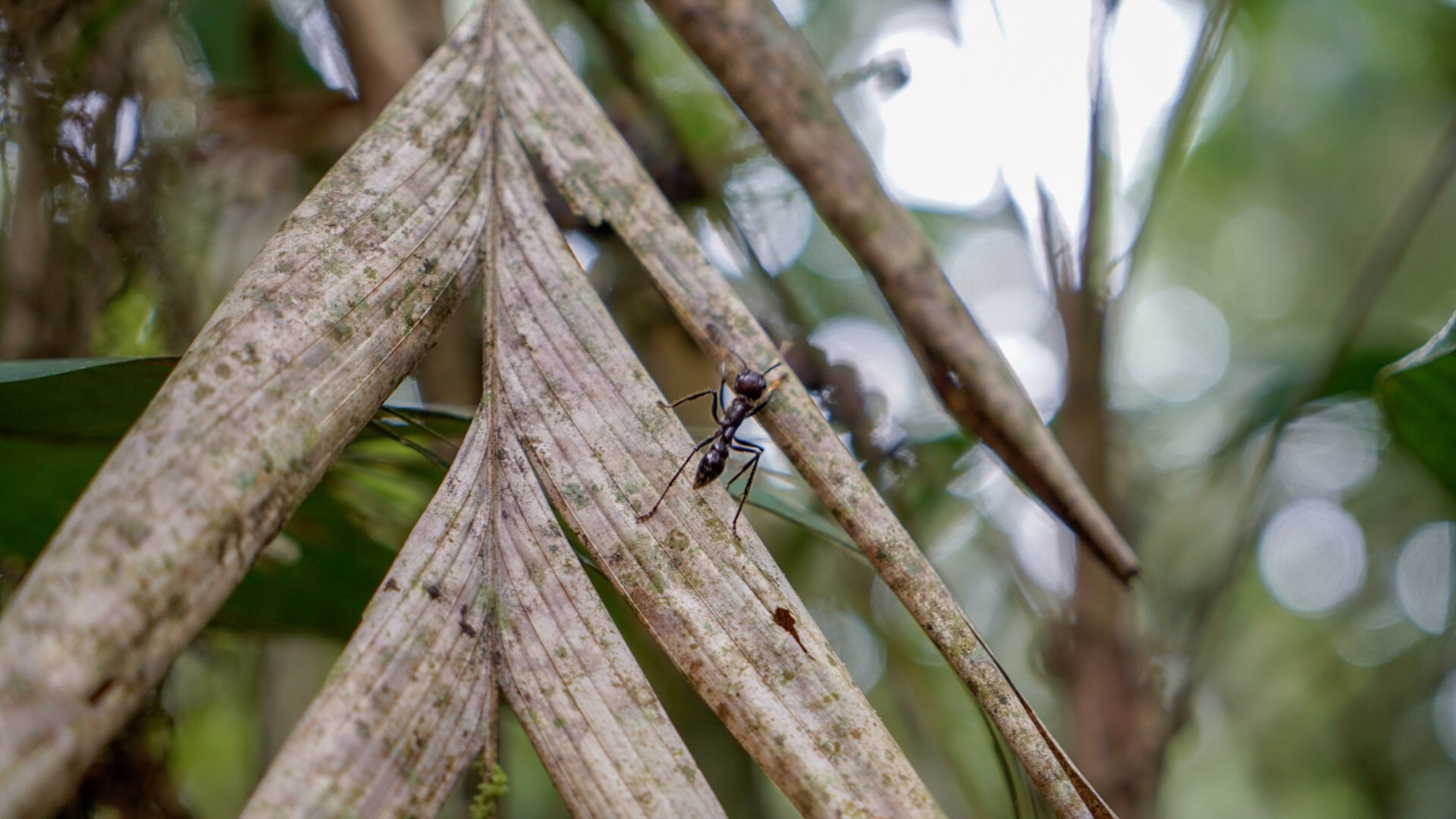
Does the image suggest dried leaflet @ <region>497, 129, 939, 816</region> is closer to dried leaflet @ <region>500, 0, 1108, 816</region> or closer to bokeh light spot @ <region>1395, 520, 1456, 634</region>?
dried leaflet @ <region>500, 0, 1108, 816</region>

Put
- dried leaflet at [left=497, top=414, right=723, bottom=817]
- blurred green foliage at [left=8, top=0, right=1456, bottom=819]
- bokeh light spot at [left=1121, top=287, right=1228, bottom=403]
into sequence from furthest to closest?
bokeh light spot at [left=1121, top=287, right=1228, bottom=403], blurred green foliage at [left=8, top=0, right=1456, bottom=819], dried leaflet at [left=497, top=414, right=723, bottom=817]

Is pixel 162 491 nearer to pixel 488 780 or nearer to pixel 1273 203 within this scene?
pixel 488 780

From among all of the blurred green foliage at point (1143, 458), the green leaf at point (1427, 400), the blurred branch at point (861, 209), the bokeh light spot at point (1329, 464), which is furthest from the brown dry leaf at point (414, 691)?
the bokeh light spot at point (1329, 464)

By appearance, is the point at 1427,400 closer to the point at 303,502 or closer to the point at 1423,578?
the point at 303,502

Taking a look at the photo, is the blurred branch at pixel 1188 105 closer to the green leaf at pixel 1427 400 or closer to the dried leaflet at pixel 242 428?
the green leaf at pixel 1427 400

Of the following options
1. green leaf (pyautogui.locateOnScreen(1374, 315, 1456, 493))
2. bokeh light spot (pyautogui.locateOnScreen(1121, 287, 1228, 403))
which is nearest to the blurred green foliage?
green leaf (pyautogui.locateOnScreen(1374, 315, 1456, 493))

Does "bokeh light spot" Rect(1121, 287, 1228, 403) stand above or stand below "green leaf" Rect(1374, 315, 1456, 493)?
below

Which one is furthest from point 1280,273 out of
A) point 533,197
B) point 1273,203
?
point 533,197

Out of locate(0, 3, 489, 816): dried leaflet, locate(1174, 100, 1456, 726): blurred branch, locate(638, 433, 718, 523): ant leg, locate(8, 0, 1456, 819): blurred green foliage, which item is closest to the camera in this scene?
locate(0, 3, 489, 816): dried leaflet
